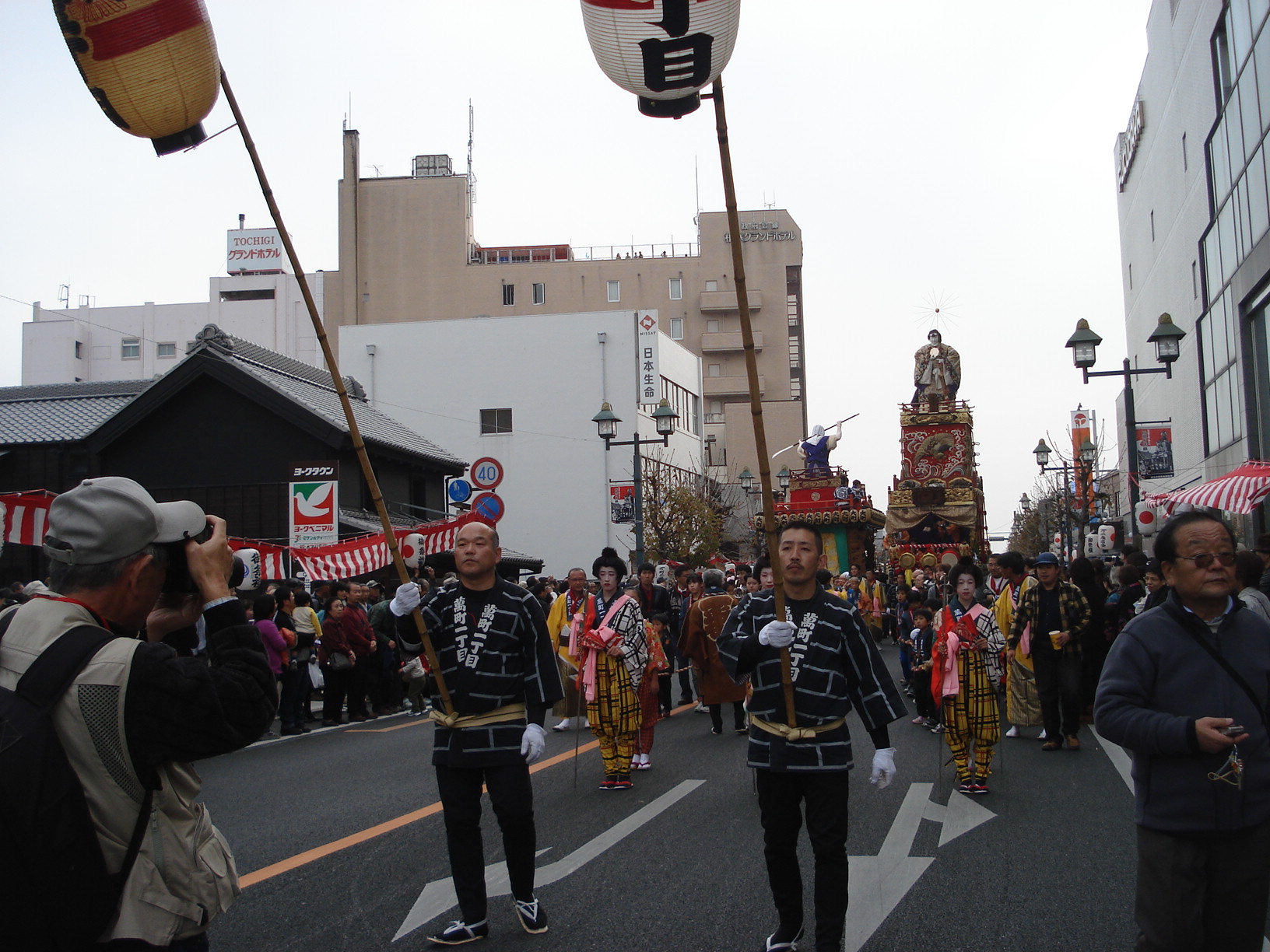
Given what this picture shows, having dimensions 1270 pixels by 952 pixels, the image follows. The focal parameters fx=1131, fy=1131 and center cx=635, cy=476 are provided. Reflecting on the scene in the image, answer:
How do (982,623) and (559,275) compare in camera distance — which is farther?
(559,275)

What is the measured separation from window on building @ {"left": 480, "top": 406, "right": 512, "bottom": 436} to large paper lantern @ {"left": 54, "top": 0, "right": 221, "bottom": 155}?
4052 cm

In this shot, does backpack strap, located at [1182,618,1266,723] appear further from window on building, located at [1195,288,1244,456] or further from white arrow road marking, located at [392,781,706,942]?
window on building, located at [1195,288,1244,456]

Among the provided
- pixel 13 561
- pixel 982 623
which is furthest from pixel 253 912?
pixel 13 561

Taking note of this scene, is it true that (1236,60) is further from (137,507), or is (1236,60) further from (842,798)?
(137,507)

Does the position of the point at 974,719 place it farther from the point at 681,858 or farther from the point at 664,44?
the point at 664,44

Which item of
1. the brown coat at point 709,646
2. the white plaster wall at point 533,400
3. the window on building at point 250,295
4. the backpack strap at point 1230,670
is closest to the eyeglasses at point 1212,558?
the backpack strap at point 1230,670

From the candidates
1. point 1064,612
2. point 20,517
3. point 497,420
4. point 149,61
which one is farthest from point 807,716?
point 497,420

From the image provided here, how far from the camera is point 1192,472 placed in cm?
3150

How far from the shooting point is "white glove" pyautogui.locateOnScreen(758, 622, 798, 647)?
4707 millimetres

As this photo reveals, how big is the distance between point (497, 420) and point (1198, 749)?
140 feet

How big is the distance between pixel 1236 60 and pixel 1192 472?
12.3 metres

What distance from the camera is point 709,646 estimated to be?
11.8 metres

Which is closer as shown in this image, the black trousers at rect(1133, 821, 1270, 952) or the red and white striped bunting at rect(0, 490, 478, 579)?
the black trousers at rect(1133, 821, 1270, 952)

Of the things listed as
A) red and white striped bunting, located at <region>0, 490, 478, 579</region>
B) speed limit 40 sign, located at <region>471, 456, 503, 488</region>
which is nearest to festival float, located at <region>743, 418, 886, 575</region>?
red and white striped bunting, located at <region>0, 490, 478, 579</region>
